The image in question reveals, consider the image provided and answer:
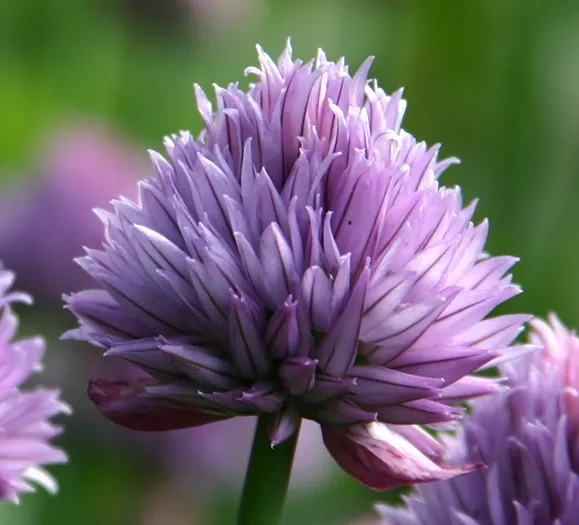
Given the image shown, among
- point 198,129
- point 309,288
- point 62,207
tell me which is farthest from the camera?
point 198,129

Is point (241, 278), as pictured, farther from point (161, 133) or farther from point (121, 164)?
point (161, 133)

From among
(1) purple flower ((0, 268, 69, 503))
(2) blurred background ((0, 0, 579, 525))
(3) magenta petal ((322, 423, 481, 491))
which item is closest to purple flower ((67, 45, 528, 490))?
(3) magenta petal ((322, 423, 481, 491))

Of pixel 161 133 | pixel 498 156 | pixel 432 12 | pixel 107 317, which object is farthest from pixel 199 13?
pixel 107 317

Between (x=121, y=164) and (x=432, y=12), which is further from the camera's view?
(x=432, y=12)

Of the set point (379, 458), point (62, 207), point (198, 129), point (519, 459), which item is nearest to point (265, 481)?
point (379, 458)

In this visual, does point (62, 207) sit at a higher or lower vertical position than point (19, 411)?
higher

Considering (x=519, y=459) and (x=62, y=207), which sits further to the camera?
(x=62, y=207)

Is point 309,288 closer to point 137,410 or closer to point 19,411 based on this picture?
point 137,410
